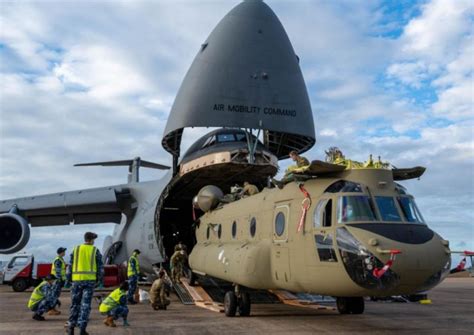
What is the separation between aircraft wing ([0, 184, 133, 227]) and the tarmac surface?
740 cm

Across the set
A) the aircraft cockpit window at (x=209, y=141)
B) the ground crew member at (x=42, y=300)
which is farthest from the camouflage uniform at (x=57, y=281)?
the aircraft cockpit window at (x=209, y=141)

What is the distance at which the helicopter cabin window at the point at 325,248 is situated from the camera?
8.12 meters

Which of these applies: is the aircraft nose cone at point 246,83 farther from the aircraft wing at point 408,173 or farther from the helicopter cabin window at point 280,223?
the aircraft wing at point 408,173

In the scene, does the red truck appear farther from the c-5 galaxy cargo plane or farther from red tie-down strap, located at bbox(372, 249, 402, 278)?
red tie-down strap, located at bbox(372, 249, 402, 278)

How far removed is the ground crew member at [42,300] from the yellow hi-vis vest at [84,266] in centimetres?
341

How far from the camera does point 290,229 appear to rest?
30.7ft

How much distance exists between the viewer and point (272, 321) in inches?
398

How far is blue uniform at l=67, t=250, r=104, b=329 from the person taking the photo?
8.10m

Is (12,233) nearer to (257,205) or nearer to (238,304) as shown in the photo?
(238,304)

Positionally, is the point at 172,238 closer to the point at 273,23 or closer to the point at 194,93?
the point at 194,93

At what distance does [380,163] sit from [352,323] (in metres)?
3.34

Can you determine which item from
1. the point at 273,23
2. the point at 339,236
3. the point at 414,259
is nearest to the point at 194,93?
the point at 273,23

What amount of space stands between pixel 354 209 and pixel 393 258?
45.6 inches

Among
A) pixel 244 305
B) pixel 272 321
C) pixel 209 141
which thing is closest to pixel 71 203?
pixel 209 141
